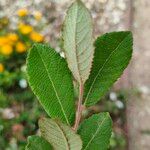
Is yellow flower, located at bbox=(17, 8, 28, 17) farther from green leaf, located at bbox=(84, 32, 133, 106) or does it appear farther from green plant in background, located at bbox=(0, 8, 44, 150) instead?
green leaf, located at bbox=(84, 32, 133, 106)

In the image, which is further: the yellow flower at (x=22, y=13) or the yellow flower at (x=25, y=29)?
the yellow flower at (x=22, y=13)

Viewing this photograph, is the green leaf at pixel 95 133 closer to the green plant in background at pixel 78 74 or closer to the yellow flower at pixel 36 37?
the green plant in background at pixel 78 74

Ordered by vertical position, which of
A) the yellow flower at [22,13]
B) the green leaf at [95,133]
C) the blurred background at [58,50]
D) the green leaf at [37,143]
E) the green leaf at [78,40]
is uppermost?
the green leaf at [78,40]

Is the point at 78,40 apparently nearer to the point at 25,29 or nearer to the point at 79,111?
the point at 79,111

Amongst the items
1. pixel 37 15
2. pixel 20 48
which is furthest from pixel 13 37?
pixel 37 15

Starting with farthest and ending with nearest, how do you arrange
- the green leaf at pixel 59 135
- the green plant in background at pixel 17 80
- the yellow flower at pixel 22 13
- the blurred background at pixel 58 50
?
the yellow flower at pixel 22 13
the blurred background at pixel 58 50
the green plant in background at pixel 17 80
the green leaf at pixel 59 135

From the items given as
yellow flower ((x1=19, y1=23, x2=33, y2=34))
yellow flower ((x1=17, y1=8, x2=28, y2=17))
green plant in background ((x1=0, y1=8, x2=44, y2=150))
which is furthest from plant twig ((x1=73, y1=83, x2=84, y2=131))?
yellow flower ((x1=17, y1=8, x2=28, y2=17))

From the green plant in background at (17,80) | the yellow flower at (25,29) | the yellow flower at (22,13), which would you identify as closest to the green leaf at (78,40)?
the green plant in background at (17,80)

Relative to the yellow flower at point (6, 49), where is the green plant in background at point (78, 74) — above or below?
above
